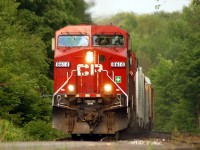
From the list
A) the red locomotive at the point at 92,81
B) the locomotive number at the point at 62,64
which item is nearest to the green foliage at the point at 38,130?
the red locomotive at the point at 92,81

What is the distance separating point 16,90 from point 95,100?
323 cm

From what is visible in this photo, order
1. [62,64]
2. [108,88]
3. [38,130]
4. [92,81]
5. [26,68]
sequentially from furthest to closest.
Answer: [26,68] → [38,130] → [62,64] → [92,81] → [108,88]

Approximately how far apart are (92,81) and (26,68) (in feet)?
21.7

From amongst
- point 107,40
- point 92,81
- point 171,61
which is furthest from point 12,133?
point 171,61

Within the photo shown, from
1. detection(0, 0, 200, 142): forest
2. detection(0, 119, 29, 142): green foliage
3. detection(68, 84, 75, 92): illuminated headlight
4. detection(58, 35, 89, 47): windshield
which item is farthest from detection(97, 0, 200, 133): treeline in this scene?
detection(0, 119, 29, 142): green foliage

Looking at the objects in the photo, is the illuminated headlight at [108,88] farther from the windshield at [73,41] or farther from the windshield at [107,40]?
the windshield at [73,41]

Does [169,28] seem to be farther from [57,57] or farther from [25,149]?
[25,149]

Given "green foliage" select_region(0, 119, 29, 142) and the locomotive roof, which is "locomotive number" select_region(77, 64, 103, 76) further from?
"green foliage" select_region(0, 119, 29, 142)

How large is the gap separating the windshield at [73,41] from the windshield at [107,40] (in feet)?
1.13

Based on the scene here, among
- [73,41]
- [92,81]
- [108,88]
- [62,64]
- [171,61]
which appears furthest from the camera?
[171,61]

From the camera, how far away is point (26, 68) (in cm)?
2775

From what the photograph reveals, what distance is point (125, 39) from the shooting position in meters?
22.3

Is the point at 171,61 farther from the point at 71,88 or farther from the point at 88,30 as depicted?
the point at 71,88

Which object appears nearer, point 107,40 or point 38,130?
point 38,130
